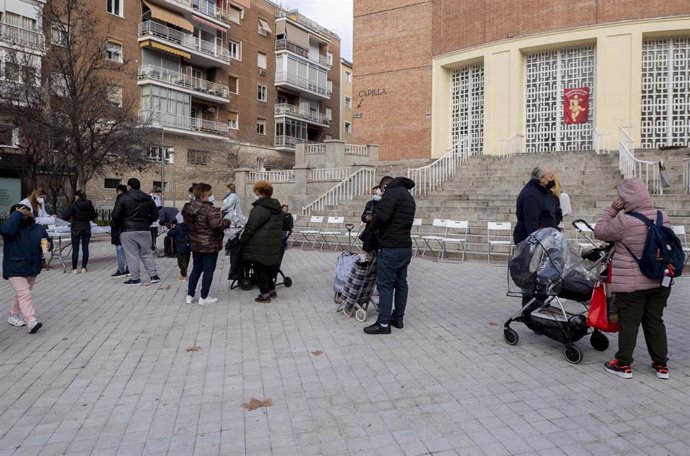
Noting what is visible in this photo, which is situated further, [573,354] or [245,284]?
[245,284]

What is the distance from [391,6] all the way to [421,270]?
21204mm

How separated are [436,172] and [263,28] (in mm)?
30957

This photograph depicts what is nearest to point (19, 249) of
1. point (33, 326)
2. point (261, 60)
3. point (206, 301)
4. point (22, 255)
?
point (22, 255)

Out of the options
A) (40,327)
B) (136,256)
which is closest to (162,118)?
(136,256)

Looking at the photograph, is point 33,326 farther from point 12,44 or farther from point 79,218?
point 12,44

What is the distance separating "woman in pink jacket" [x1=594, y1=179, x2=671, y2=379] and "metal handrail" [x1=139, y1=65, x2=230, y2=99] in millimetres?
35108

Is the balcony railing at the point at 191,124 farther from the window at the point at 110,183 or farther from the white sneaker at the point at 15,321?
the white sneaker at the point at 15,321

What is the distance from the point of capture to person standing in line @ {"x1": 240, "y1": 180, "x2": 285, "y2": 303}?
287 inches

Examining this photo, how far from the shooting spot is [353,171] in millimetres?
19578

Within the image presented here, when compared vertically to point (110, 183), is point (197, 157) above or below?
Answer: above

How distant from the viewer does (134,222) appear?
28.9 feet

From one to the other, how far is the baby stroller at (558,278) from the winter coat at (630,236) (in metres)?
0.39

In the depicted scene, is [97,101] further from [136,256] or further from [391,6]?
[391,6]

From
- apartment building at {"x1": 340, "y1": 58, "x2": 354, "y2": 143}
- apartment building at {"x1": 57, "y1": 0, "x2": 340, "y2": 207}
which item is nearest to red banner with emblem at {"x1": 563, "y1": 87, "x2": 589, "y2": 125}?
apartment building at {"x1": 57, "y1": 0, "x2": 340, "y2": 207}
